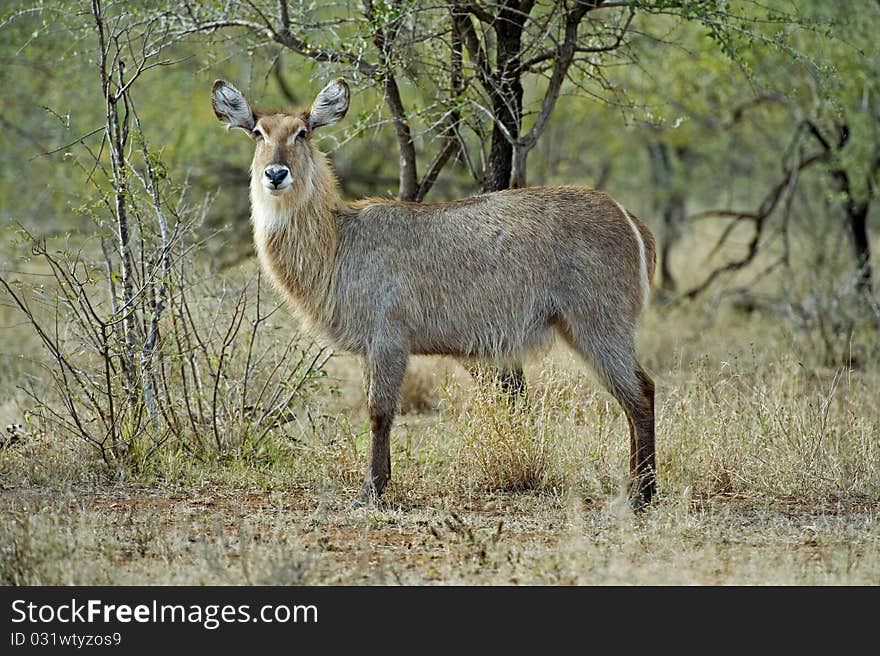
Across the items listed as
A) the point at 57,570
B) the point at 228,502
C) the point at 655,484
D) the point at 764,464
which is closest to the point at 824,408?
Result: the point at 764,464

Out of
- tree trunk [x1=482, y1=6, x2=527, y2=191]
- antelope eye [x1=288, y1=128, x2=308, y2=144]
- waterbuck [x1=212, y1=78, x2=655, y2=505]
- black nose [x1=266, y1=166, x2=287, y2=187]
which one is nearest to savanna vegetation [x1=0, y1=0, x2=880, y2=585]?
tree trunk [x1=482, y1=6, x2=527, y2=191]

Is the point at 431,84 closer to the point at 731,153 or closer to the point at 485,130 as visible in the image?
the point at 485,130

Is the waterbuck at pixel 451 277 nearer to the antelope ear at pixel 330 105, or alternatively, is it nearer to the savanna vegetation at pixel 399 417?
Answer: the antelope ear at pixel 330 105

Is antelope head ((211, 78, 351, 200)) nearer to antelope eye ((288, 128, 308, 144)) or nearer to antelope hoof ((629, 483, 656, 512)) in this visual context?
antelope eye ((288, 128, 308, 144))

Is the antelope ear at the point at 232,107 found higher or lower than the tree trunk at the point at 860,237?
higher

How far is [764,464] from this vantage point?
6324mm

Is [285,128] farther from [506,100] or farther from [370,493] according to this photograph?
[370,493]

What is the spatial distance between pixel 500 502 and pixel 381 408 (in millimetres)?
820

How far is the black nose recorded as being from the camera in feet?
19.3

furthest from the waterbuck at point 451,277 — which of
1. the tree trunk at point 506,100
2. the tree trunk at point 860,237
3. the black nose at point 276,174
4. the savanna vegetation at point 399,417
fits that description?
the tree trunk at point 860,237

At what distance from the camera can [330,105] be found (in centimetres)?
629

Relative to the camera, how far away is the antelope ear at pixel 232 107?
6.24 m

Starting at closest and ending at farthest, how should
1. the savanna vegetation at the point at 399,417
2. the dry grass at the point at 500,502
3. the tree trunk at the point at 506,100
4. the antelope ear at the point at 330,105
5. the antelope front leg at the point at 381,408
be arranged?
1. the dry grass at the point at 500,502
2. the savanna vegetation at the point at 399,417
3. the antelope front leg at the point at 381,408
4. the antelope ear at the point at 330,105
5. the tree trunk at the point at 506,100
